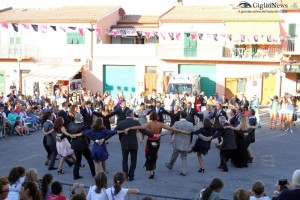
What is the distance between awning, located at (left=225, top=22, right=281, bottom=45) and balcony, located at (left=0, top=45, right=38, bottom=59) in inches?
584

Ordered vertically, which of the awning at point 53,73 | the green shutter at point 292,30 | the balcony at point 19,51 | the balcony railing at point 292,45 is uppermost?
the green shutter at point 292,30

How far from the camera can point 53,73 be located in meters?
34.7

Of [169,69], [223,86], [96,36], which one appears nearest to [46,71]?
[96,36]

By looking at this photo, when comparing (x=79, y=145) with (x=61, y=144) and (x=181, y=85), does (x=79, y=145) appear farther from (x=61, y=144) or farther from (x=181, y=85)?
(x=181, y=85)

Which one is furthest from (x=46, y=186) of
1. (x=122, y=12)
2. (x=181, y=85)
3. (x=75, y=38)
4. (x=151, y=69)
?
(x=122, y=12)

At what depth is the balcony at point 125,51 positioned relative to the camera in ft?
114

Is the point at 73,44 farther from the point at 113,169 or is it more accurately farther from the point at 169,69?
the point at 113,169

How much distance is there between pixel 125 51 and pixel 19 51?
27.6ft

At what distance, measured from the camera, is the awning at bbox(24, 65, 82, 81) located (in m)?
33.8

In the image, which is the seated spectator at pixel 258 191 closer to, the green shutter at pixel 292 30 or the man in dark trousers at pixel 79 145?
the man in dark trousers at pixel 79 145

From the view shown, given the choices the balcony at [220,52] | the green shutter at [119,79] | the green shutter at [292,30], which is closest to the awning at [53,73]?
the green shutter at [119,79]

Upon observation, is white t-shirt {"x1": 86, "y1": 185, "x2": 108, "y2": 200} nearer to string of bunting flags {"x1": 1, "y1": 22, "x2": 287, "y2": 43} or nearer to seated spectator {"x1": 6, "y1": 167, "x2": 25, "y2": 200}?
seated spectator {"x1": 6, "y1": 167, "x2": 25, "y2": 200}

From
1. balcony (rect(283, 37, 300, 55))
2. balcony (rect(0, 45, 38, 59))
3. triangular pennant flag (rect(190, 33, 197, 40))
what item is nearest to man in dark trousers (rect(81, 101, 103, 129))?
triangular pennant flag (rect(190, 33, 197, 40))

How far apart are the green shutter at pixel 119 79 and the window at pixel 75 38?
2.71m
